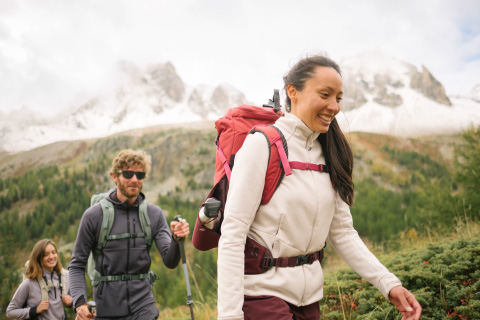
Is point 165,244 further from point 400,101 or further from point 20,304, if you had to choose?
point 400,101

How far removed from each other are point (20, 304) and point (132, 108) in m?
172

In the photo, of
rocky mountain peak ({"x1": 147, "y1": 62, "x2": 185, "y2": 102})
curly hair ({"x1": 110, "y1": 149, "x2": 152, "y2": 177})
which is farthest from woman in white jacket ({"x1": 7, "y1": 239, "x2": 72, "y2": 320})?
rocky mountain peak ({"x1": 147, "y1": 62, "x2": 185, "y2": 102})

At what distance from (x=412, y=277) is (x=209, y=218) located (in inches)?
109

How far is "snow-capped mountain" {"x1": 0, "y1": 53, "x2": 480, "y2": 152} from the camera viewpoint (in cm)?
12538

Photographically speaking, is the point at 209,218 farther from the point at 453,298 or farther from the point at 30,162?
the point at 30,162

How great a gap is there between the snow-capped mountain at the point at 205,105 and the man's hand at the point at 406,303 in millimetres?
117812

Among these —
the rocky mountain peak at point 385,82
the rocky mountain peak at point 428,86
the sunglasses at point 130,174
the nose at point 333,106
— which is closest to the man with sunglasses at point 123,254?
the sunglasses at point 130,174

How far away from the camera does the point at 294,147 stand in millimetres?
1580

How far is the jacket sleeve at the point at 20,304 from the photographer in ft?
14.1

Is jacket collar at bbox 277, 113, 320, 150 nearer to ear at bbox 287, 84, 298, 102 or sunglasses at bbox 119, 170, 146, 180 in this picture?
ear at bbox 287, 84, 298, 102

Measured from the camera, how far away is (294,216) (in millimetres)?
1479

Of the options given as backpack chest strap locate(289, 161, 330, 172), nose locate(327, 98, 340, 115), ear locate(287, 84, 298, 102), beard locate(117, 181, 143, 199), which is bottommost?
beard locate(117, 181, 143, 199)

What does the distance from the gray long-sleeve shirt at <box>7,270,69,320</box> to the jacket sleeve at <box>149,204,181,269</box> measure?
2.14 metres

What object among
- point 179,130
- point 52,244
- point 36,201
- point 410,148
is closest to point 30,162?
point 36,201
